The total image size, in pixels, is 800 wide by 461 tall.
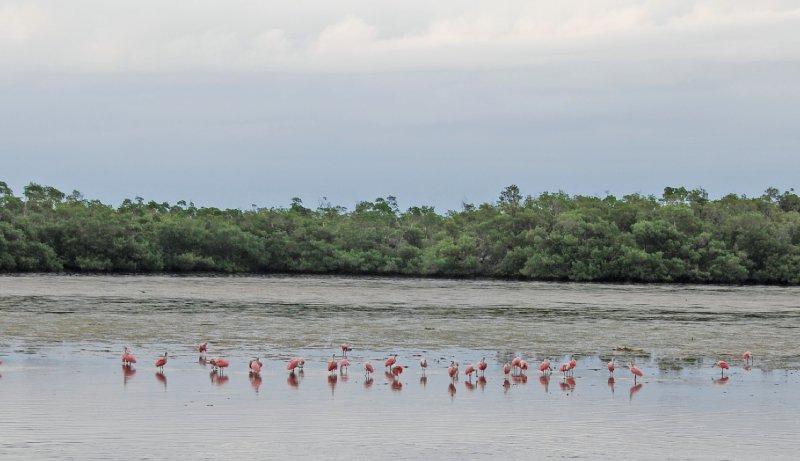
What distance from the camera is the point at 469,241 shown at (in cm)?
7912

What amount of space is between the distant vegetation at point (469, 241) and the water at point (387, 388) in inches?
1277

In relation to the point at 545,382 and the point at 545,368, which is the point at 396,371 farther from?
the point at 545,368

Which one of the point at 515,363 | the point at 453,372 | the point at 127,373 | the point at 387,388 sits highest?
the point at 515,363

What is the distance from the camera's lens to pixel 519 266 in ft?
254

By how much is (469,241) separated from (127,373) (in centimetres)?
5807

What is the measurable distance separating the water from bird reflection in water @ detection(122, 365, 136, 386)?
0.11 m

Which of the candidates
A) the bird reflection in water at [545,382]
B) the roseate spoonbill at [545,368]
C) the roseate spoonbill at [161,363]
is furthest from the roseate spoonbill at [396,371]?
the roseate spoonbill at [161,363]

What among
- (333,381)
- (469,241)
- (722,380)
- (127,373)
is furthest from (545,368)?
(469,241)

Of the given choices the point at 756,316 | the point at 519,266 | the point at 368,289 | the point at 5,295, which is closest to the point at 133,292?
the point at 5,295

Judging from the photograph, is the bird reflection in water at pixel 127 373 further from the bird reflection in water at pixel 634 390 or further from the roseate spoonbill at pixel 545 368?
the bird reflection in water at pixel 634 390

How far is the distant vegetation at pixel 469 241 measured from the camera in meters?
74.4

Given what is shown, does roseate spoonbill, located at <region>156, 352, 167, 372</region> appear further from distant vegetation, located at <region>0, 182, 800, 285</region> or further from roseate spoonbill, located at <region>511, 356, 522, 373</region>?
distant vegetation, located at <region>0, 182, 800, 285</region>

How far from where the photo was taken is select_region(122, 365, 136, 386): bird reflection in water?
20934mm

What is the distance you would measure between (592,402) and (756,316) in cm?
2345
